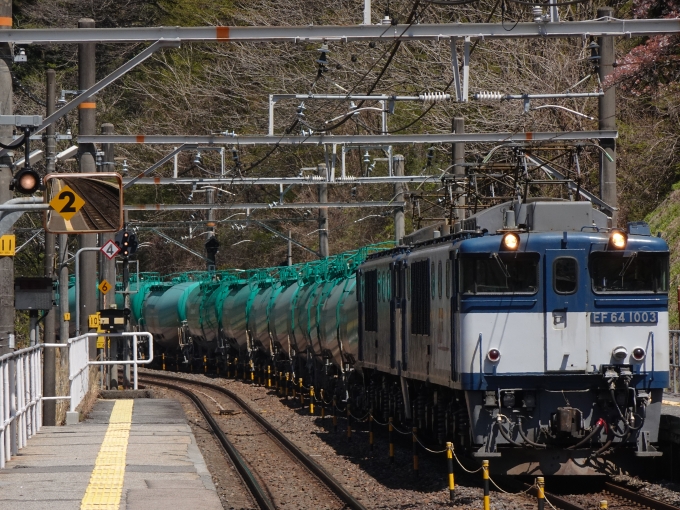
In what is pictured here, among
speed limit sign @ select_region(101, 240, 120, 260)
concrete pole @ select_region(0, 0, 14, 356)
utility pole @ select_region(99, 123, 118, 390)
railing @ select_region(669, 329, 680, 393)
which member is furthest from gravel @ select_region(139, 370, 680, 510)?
utility pole @ select_region(99, 123, 118, 390)

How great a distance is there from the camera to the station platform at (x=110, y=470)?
11.8 meters

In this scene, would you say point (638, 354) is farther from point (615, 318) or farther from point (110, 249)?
point (110, 249)

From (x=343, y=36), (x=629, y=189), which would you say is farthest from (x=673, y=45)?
(x=629, y=189)

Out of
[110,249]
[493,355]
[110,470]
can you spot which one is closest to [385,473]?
[493,355]

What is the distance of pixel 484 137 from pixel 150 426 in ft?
23.7

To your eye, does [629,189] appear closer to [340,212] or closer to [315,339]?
[315,339]

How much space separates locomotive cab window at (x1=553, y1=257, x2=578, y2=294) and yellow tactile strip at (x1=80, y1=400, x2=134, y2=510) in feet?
17.3

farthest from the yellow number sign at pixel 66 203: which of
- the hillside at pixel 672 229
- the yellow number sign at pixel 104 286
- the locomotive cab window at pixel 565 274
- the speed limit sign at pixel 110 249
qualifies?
the yellow number sign at pixel 104 286

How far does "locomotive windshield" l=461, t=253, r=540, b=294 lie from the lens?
45.0ft

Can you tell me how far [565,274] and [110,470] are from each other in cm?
564

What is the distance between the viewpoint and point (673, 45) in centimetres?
1836

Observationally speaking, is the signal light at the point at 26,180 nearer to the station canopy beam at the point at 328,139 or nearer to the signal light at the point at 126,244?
the station canopy beam at the point at 328,139

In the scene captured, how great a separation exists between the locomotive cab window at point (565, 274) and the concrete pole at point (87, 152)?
13.8m

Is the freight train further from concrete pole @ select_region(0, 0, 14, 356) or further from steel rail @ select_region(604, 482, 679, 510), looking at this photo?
concrete pole @ select_region(0, 0, 14, 356)
